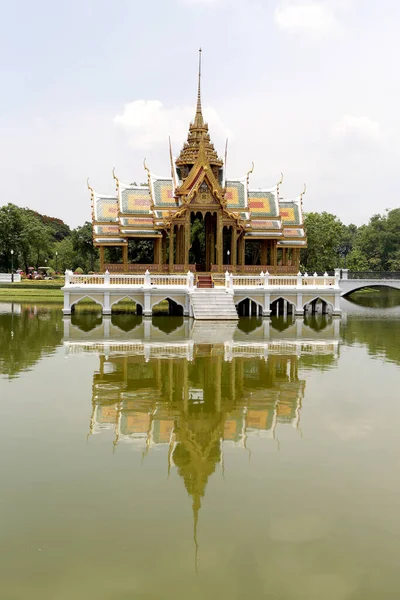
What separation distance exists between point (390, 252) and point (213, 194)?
4227 centimetres

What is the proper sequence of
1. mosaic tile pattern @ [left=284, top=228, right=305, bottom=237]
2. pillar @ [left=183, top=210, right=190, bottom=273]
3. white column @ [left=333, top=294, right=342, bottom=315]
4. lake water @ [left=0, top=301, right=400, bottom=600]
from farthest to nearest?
1. mosaic tile pattern @ [left=284, top=228, right=305, bottom=237]
2. pillar @ [left=183, top=210, right=190, bottom=273]
3. white column @ [left=333, top=294, right=342, bottom=315]
4. lake water @ [left=0, top=301, right=400, bottom=600]

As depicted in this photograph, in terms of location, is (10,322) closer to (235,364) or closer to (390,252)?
(235,364)

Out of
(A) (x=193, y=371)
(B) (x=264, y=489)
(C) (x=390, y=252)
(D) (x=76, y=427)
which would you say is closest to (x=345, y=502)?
(B) (x=264, y=489)

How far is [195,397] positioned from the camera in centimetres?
1027

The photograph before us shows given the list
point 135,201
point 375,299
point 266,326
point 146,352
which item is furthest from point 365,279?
point 146,352

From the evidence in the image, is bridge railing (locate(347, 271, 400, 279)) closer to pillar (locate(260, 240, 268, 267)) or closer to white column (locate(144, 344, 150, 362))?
pillar (locate(260, 240, 268, 267))

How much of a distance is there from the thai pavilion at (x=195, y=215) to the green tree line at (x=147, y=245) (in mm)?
11619

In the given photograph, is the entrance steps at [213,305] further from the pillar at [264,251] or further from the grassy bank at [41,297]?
the grassy bank at [41,297]

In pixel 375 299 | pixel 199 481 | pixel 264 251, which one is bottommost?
pixel 375 299

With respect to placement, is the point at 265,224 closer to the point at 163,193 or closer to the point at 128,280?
the point at 163,193

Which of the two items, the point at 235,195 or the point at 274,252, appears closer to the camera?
the point at 235,195

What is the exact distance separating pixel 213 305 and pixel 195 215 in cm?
732

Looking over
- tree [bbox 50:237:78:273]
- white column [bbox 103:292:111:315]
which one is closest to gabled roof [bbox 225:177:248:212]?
white column [bbox 103:292:111:315]

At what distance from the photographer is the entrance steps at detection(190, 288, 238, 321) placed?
77.2ft
